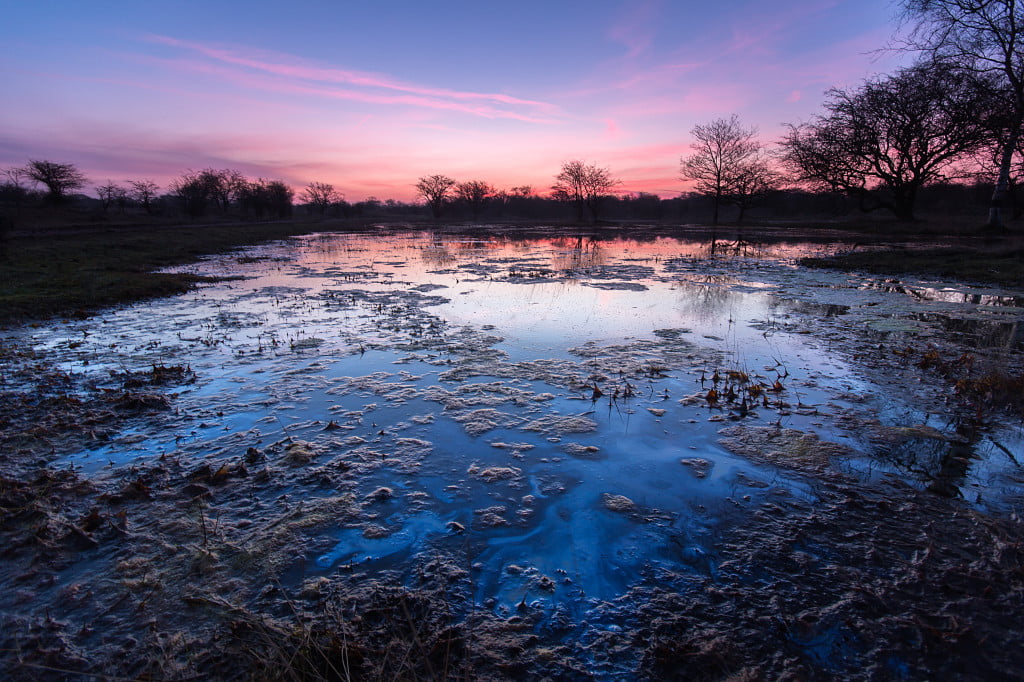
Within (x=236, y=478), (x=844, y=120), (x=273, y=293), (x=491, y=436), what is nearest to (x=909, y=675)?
(x=491, y=436)

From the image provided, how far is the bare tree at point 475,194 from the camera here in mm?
81000

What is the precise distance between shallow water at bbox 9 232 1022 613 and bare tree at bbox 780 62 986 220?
2247 cm

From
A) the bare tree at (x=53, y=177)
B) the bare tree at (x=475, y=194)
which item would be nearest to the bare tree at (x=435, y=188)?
the bare tree at (x=475, y=194)

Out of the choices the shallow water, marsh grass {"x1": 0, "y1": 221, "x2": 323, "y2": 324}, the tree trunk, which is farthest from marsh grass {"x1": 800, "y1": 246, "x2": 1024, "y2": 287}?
marsh grass {"x1": 0, "y1": 221, "x2": 323, "y2": 324}

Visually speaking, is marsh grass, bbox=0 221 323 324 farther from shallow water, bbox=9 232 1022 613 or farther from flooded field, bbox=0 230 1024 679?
flooded field, bbox=0 230 1024 679

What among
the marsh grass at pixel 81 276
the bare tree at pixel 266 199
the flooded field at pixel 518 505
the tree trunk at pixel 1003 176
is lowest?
the flooded field at pixel 518 505

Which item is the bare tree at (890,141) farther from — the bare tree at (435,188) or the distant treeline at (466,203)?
the bare tree at (435,188)

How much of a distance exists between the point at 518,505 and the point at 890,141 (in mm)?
37168

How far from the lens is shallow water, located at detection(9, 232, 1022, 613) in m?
3.02

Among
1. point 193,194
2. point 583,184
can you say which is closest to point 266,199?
point 193,194

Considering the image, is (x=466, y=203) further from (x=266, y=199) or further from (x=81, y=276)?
(x=81, y=276)

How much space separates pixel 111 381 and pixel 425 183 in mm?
85503

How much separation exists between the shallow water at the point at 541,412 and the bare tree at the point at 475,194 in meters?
74.4

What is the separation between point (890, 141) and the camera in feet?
91.0
